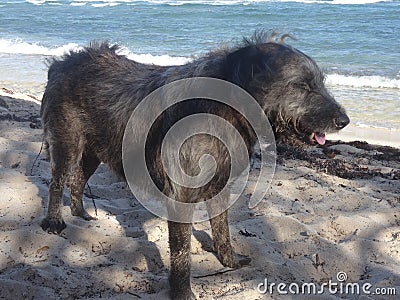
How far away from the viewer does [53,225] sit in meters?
4.65

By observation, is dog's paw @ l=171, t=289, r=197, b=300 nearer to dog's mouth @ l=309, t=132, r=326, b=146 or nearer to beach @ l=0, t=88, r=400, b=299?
beach @ l=0, t=88, r=400, b=299

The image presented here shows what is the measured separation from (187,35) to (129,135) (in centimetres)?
1993

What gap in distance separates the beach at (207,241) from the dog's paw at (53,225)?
5cm

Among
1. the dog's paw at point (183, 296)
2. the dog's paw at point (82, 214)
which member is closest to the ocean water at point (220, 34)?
the dog's paw at point (183, 296)

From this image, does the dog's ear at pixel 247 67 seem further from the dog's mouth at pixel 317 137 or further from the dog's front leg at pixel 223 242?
the dog's front leg at pixel 223 242

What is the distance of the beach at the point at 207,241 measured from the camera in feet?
12.8

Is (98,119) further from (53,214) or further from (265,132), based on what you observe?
(265,132)

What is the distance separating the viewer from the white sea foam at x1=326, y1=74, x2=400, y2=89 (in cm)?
1412

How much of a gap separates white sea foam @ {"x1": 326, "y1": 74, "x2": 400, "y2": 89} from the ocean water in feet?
0.09

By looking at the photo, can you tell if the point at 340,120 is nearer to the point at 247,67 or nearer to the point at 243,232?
the point at 247,67

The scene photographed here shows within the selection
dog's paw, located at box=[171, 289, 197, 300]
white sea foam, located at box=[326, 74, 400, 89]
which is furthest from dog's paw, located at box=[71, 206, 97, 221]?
white sea foam, located at box=[326, 74, 400, 89]

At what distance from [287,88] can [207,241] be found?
1787 millimetres

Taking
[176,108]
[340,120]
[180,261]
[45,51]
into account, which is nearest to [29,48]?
[45,51]

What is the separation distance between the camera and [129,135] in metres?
4.15
